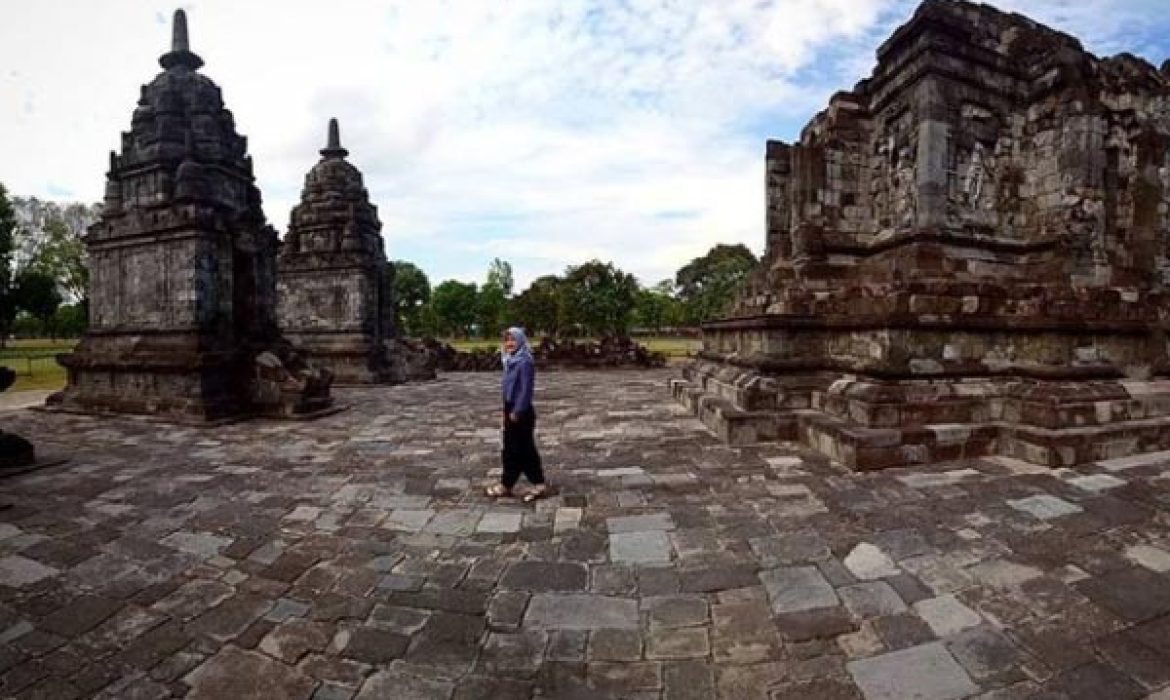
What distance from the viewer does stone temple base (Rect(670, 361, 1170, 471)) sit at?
17.0ft

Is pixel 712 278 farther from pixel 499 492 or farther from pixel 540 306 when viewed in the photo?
pixel 499 492

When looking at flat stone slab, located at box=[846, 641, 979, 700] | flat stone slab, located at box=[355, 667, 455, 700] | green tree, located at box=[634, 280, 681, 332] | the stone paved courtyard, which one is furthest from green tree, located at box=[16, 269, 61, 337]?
green tree, located at box=[634, 280, 681, 332]

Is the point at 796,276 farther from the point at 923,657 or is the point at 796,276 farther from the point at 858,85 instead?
the point at 923,657

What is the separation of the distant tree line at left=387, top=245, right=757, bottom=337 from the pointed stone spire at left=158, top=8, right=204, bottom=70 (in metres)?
24.4

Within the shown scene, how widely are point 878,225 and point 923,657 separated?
6.92 metres

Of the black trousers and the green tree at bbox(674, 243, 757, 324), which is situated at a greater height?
Result: the green tree at bbox(674, 243, 757, 324)

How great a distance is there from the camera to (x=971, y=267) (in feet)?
22.8

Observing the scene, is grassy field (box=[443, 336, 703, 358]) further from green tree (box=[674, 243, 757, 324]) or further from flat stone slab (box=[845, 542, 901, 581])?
flat stone slab (box=[845, 542, 901, 581])

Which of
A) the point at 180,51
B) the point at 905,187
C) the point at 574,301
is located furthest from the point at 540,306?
the point at 905,187

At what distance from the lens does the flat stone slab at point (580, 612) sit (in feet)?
8.98

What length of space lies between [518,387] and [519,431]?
372mm

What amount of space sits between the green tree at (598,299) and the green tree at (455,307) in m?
Result: 19.2

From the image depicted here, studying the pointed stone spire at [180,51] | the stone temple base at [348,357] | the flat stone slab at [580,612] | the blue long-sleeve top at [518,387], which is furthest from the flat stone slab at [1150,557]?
the stone temple base at [348,357]

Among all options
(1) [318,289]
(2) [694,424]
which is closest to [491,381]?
(1) [318,289]
